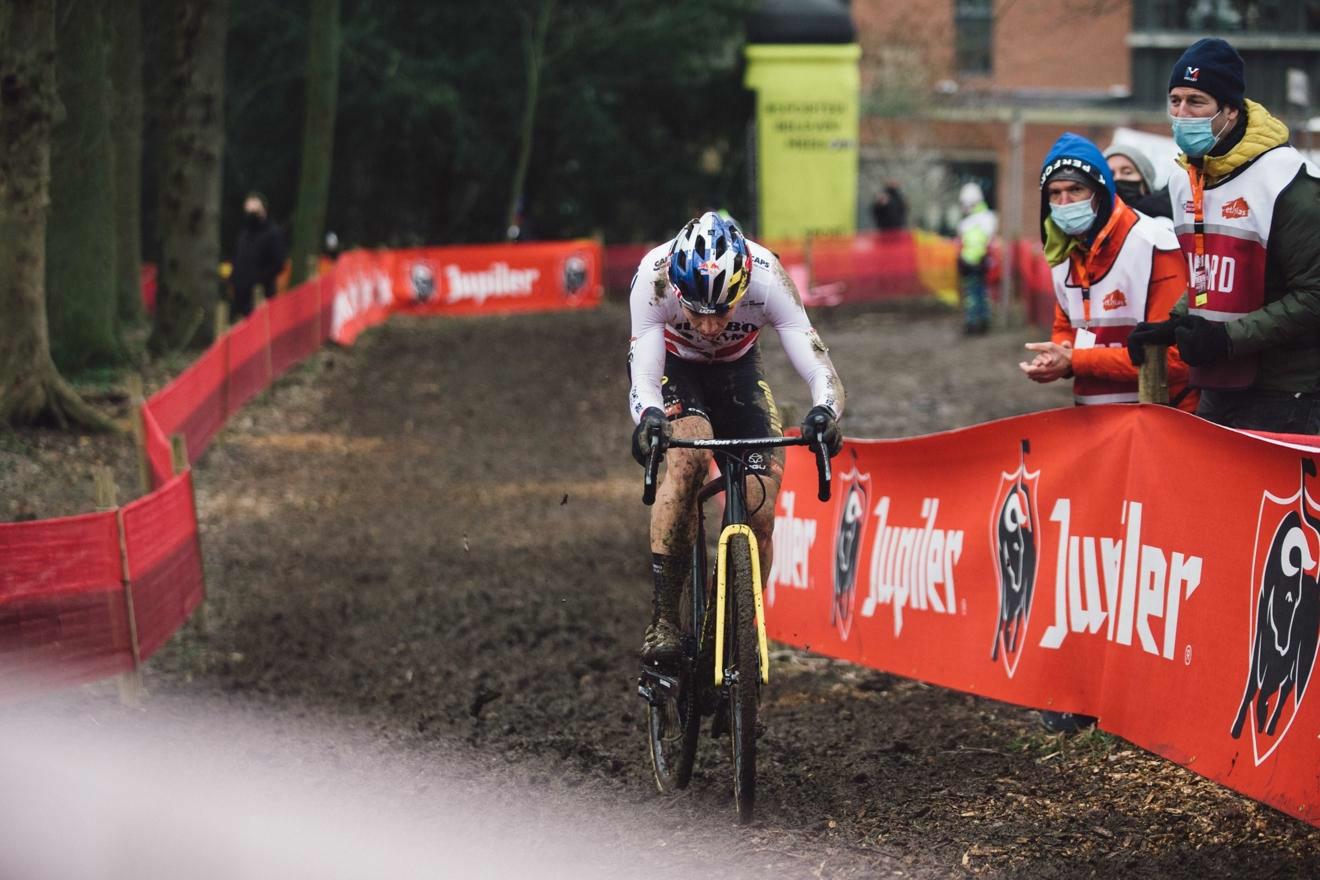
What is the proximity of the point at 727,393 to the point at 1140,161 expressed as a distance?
2910mm

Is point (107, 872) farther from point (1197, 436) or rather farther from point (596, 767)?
point (1197, 436)

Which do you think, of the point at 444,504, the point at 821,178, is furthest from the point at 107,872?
the point at 821,178

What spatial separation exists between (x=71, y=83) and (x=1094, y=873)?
645 inches

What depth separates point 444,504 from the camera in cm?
1556

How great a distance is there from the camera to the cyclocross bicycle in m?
5.95

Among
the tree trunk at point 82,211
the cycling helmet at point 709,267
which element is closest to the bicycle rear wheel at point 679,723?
the cycling helmet at point 709,267

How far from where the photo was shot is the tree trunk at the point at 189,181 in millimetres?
22844

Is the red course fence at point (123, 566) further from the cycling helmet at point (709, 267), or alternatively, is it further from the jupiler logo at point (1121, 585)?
the jupiler logo at point (1121, 585)

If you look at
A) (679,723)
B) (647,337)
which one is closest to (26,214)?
(647,337)

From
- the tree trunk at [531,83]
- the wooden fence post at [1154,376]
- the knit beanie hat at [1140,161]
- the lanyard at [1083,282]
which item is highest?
the tree trunk at [531,83]

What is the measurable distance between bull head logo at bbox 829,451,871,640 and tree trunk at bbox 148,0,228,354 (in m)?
15.8

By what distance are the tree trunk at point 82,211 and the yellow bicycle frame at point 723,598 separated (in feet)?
47.9

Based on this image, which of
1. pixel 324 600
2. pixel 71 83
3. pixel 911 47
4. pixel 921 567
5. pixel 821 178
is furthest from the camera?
pixel 911 47

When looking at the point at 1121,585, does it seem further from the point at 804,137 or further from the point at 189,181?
the point at 804,137
